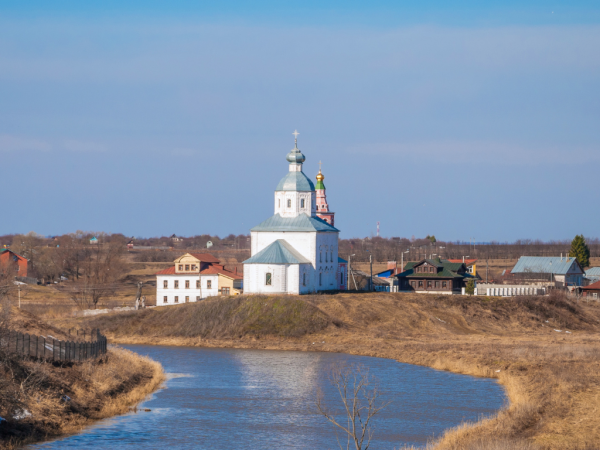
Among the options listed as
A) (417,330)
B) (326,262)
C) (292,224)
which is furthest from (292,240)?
(417,330)

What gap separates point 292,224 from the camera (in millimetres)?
69562

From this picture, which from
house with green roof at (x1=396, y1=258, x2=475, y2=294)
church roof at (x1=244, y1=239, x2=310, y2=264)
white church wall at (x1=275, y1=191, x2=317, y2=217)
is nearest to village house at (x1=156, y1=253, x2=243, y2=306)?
white church wall at (x1=275, y1=191, x2=317, y2=217)

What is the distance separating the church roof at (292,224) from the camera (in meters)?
68.8

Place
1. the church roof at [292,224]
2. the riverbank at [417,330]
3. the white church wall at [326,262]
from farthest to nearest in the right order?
the church roof at [292,224]
the white church wall at [326,262]
the riverbank at [417,330]

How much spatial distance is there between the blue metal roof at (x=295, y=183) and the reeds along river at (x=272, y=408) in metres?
26.6

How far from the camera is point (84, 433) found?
26.7 m

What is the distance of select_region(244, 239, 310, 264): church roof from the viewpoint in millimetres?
65312

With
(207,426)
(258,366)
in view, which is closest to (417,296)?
(258,366)

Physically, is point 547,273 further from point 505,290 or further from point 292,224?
point 292,224

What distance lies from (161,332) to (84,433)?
1312 inches

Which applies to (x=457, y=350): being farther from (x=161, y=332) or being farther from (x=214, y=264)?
(x=214, y=264)

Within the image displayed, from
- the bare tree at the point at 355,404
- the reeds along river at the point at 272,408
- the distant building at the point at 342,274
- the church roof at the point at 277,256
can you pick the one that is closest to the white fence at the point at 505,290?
the distant building at the point at 342,274

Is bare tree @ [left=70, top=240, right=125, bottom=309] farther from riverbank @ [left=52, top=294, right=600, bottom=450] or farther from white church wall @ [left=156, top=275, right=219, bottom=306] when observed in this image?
riverbank @ [left=52, top=294, right=600, bottom=450]

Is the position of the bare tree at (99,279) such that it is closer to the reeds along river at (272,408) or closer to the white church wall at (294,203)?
the white church wall at (294,203)
